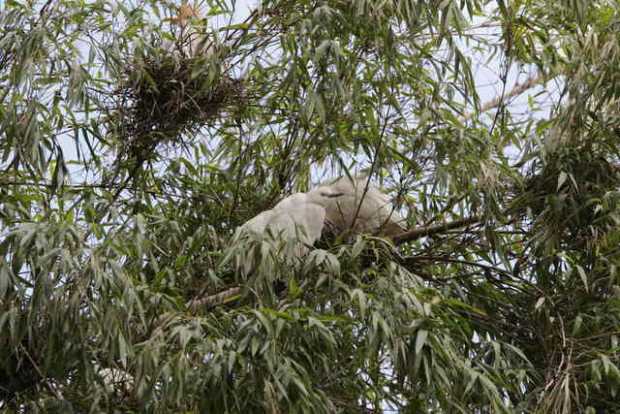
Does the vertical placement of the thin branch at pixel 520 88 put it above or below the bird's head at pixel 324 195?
above

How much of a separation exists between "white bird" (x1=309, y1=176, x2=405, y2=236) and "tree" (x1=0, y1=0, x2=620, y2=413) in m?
0.08

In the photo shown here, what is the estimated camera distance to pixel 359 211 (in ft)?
13.0

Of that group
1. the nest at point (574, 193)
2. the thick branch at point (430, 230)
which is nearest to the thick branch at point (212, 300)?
the thick branch at point (430, 230)

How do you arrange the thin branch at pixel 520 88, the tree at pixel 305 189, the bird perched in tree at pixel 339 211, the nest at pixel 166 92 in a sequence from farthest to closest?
the thin branch at pixel 520 88, the nest at pixel 166 92, the bird perched in tree at pixel 339 211, the tree at pixel 305 189

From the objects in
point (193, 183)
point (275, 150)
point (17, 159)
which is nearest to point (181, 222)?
point (193, 183)

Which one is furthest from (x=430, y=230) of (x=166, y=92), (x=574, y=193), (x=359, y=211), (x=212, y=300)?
(x=166, y=92)

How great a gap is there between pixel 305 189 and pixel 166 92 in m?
0.73

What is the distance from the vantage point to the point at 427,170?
399cm

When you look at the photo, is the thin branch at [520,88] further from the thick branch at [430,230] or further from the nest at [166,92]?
the nest at [166,92]

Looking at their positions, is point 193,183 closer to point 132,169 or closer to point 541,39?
point 132,169

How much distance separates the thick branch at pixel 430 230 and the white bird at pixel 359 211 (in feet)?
0.24

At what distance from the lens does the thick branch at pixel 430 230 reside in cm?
379

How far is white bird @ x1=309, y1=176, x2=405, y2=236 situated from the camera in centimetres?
393

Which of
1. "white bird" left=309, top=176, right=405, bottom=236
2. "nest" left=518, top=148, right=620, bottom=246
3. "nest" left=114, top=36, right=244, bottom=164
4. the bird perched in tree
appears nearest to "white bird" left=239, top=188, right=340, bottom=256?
the bird perched in tree
